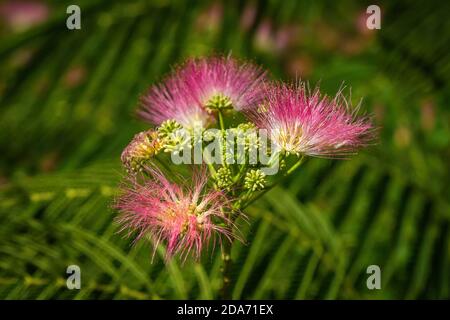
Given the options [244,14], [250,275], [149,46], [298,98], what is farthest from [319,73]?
[298,98]

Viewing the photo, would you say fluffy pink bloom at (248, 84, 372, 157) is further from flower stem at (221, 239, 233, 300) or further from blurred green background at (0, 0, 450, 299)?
blurred green background at (0, 0, 450, 299)

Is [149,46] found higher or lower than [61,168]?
higher

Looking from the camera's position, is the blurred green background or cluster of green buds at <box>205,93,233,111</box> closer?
cluster of green buds at <box>205,93,233,111</box>

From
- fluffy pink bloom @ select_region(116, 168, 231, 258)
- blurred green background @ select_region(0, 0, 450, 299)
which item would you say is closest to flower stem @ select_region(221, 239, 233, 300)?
fluffy pink bloom @ select_region(116, 168, 231, 258)

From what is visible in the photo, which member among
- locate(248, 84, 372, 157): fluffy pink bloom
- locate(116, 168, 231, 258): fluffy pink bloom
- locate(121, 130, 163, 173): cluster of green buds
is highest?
locate(248, 84, 372, 157): fluffy pink bloom

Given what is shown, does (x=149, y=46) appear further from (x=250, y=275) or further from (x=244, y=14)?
(x=250, y=275)

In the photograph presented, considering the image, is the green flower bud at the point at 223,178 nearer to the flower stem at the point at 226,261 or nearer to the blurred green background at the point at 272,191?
the flower stem at the point at 226,261

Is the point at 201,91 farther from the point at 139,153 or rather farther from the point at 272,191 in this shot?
the point at 272,191

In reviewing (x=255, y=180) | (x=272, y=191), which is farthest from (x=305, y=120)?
(x=272, y=191)
